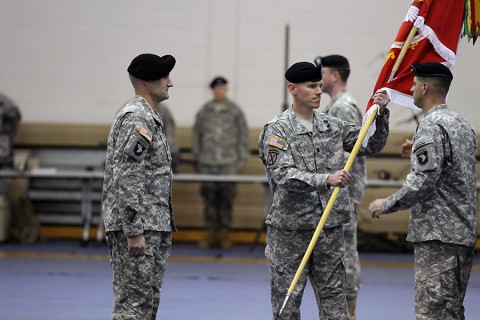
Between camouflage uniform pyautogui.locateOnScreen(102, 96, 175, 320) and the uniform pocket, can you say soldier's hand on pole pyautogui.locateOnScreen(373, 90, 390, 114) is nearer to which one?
the uniform pocket

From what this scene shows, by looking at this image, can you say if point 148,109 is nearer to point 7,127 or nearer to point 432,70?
point 432,70

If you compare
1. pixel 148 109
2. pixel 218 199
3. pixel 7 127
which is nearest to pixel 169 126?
pixel 218 199

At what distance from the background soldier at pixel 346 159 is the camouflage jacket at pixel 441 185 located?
6.03 ft

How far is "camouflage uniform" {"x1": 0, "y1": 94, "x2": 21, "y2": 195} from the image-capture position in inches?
510

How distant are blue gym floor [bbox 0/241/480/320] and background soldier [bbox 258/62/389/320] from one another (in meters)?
2.48

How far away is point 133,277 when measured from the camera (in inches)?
230

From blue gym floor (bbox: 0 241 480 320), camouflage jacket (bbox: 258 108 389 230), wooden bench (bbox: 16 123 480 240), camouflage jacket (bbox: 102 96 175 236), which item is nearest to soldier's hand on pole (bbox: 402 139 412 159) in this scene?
camouflage jacket (bbox: 258 108 389 230)

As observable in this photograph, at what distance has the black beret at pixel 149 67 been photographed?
599 centimetres

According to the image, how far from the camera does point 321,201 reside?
5996mm

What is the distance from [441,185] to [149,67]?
1878 mm

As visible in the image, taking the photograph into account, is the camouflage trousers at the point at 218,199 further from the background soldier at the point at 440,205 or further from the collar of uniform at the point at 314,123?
the background soldier at the point at 440,205

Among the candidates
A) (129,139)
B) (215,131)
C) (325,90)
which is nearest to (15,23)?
(215,131)

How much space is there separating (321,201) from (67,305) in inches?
147

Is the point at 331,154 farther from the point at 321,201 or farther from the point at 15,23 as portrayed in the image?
the point at 15,23
